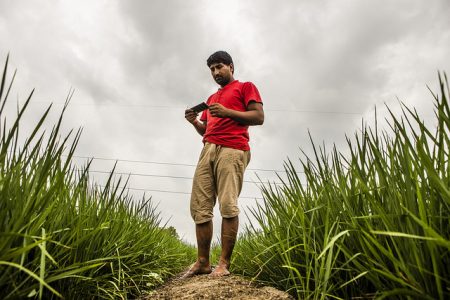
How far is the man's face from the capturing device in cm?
314

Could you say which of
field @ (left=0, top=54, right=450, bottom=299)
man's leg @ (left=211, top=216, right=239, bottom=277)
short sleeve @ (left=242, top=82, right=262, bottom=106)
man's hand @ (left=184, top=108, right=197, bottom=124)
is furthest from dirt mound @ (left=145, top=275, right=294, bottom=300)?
man's hand @ (left=184, top=108, right=197, bottom=124)

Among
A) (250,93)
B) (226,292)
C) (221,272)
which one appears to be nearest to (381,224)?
(226,292)

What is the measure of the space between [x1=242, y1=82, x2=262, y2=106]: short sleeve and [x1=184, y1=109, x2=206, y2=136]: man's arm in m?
0.50

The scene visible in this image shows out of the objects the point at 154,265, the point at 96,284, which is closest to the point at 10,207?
the point at 96,284

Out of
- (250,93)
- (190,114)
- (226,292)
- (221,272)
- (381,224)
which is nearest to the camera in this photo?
(381,224)

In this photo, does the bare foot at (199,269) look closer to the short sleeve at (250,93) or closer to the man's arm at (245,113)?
the man's arm at (245,113)

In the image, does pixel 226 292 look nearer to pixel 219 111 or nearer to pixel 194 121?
pixel 219 111

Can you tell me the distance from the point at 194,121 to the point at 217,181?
0.72 m

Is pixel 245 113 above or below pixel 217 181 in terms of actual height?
above

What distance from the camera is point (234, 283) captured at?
207 cm

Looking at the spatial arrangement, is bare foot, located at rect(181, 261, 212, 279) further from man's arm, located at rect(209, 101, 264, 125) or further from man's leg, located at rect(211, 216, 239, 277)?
man's arm, located at rect(209, 101, 264, 125)

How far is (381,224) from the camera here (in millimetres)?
1140

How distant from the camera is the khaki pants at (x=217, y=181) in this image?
2752mm

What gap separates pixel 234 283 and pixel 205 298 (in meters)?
0.34
